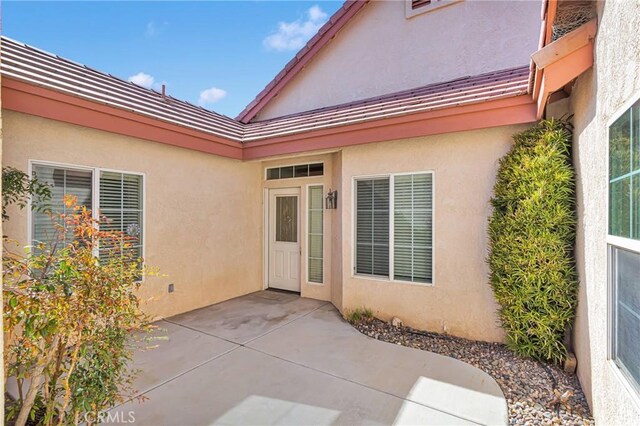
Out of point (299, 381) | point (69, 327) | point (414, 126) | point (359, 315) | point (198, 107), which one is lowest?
point (299, 381)

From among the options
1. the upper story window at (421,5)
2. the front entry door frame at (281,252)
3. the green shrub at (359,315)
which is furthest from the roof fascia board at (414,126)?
the upper story window at (421,5)

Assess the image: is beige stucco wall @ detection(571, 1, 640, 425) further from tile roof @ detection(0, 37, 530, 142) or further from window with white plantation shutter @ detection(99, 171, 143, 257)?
window with white plantation shutter @ detection(99, 171, 143, 257)

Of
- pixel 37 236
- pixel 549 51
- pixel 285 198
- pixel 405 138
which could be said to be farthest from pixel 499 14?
pixel 37 236

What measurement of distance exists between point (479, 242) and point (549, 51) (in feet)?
9.85

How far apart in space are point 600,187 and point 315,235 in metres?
5.76

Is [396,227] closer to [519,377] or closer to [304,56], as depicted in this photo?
[519,377]

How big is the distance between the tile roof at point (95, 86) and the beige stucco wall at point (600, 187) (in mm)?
6477

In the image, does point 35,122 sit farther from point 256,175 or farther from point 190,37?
point 190,37

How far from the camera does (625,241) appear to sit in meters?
2.68

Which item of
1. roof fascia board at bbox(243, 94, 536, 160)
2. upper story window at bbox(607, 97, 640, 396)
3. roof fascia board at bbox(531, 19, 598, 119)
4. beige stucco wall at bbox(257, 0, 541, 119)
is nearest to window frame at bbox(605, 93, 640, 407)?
upper story window at bbox(607, 97, 640, 396)

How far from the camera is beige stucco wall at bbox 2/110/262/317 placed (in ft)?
16.7

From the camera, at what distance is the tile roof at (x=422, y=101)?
5426 mm

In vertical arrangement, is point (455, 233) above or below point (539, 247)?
above

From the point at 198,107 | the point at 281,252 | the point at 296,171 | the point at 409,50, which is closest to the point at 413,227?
the point at 296,171
